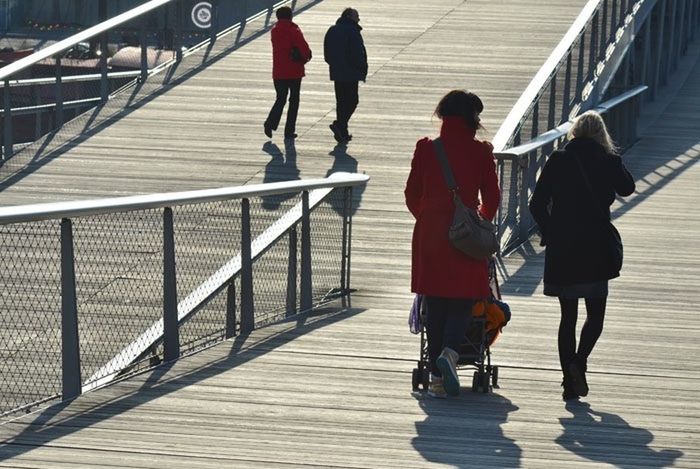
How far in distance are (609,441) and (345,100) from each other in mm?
9577

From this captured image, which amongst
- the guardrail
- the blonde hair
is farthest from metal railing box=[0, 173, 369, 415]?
the guardrail

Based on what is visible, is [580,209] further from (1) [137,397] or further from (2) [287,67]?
(2) [287,67]

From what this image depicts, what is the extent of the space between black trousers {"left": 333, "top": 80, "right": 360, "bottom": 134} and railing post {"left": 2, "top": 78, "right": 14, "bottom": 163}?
3.12 meters

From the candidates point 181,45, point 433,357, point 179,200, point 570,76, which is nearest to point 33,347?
point 179,200

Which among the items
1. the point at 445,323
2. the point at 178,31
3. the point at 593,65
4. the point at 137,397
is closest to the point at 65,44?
the point at 178,31

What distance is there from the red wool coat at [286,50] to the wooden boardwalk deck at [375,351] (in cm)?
59

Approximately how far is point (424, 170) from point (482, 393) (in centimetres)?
108

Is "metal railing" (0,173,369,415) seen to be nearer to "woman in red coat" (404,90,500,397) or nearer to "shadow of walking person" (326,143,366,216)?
"woman in red coat" (404,90,500,397)

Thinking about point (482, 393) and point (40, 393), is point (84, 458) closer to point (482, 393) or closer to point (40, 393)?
point (40, 393)

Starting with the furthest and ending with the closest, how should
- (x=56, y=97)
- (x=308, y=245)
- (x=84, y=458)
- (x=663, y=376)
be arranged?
(x=56, y=97), (x=308, y=245), (x=663, y=376), (x=84, y=458)

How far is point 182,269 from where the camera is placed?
8445 millimetres

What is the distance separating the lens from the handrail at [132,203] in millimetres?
6453

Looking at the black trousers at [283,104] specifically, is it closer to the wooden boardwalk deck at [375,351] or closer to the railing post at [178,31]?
the wooden boardwalk deck at [375,351]

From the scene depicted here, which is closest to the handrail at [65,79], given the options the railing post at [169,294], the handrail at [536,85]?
the handrail at [536,85]
